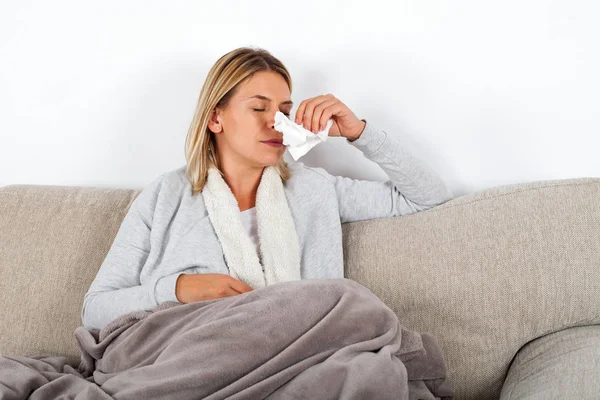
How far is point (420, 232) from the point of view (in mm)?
1702

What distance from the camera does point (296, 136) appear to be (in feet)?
5.35

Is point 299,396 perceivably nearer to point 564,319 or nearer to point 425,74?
point 564,319

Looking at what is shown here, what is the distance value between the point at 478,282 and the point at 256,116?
0.66m

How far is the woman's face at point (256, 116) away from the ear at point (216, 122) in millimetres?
18

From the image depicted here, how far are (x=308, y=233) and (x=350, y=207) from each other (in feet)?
0.43

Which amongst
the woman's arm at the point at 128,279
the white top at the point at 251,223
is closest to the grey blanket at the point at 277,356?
the woman's arm at the point at 128,279

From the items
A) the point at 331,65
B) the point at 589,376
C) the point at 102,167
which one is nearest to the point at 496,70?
the point at 331,65

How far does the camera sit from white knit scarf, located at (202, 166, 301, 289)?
1.66 m

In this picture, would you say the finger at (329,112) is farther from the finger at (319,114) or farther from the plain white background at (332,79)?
the plain white background at (332,79)

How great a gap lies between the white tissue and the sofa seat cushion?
2.17 ft

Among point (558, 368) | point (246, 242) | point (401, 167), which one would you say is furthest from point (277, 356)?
point (401, 167)

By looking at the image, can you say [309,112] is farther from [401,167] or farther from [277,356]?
[277,356]

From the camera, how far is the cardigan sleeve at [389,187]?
5.73ft

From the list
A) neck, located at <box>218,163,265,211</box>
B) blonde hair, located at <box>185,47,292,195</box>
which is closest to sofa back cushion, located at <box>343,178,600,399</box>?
neck, located at <box>218,163,265,211</box>
